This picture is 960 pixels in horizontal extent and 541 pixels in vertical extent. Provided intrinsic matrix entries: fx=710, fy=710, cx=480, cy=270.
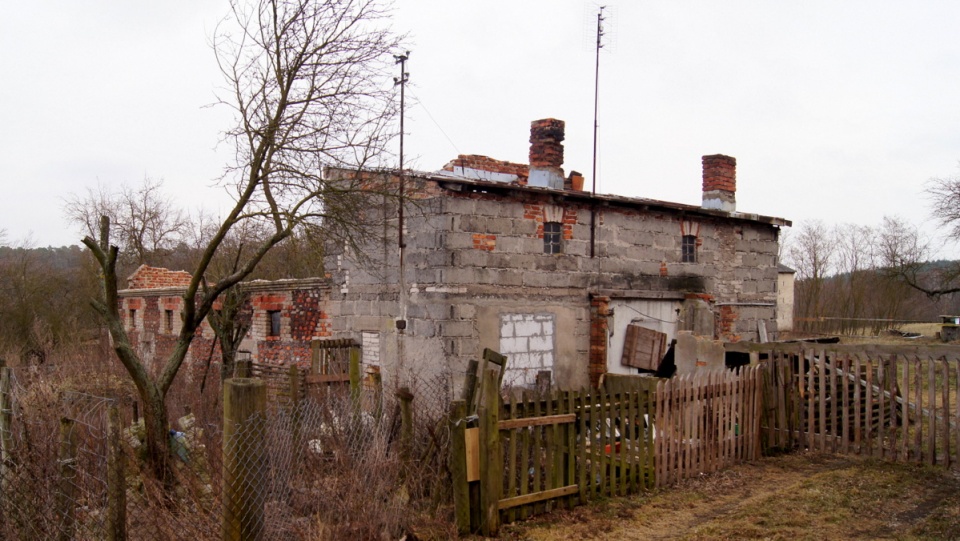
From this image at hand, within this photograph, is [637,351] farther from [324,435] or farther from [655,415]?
[324,435]

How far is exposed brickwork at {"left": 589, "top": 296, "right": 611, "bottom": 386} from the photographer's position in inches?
500

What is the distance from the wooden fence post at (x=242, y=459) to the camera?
410cm

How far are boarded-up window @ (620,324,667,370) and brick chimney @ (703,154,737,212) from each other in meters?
3.58

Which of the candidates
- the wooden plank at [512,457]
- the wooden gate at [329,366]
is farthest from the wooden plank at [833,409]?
the wooden gate at [329,366]

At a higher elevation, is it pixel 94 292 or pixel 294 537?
pixel 94 292

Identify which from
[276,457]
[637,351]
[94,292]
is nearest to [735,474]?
[637,351]

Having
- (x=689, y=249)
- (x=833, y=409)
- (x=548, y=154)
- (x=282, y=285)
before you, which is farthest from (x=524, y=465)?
(x=282, y=285)

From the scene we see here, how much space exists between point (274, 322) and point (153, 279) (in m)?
9.29

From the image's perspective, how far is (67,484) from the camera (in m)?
5.13

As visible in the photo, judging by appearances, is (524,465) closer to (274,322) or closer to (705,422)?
(705,422)

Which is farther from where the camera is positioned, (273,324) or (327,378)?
(273,324)

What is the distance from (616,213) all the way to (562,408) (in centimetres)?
663

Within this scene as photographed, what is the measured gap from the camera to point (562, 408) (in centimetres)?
712

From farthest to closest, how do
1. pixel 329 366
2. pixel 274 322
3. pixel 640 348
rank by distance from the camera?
pixel 274 322, pixel 640 348, pixel 329 366
